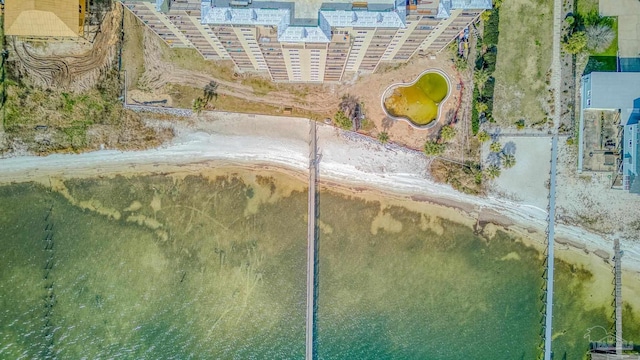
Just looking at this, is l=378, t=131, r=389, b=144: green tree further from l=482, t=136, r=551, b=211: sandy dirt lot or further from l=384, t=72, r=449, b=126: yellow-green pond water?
l=482, t=136, r=551, b=211: sandy dirt lot

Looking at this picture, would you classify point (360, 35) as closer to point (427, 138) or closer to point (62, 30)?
point (427, 138)

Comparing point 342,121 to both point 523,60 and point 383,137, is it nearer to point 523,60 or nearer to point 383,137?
point 383,137

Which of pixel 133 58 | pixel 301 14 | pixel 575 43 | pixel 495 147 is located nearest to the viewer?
pixel 301 14

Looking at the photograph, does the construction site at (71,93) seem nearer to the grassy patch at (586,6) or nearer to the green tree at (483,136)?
the green tree at (483,136)

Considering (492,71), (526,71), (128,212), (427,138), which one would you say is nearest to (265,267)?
(128,212)

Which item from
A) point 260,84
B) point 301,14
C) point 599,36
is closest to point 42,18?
point 260,84
